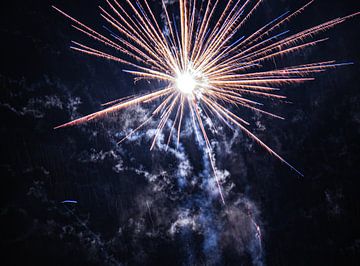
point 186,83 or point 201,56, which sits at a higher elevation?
point 201,56

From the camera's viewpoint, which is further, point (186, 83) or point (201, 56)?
point (186, 83)

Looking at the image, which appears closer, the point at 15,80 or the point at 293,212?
the point at 15,80

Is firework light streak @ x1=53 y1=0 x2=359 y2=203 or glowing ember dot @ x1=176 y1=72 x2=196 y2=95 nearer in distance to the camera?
firework light streak @ x1=53 y1=0 x2=359 y2=203

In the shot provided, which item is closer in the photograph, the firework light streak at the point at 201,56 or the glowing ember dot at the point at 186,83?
the firework light streak at the point at 201,56

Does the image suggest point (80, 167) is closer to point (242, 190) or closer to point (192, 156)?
point (192, 156)

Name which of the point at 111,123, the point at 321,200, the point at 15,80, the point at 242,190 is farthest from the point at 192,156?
the point at 15,80
